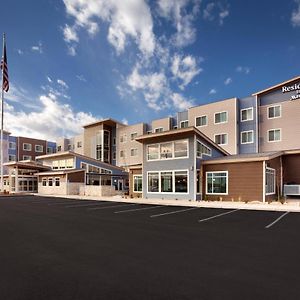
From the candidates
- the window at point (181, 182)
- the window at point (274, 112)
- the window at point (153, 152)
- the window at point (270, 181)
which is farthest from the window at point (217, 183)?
the window at point (274, 112)

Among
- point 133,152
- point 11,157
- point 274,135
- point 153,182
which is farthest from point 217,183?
point 11,157

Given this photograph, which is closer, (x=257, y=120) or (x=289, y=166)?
(x=289, y=166)

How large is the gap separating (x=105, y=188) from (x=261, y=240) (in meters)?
26.8

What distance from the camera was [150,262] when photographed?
20.2 ft

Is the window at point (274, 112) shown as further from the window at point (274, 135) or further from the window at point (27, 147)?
the window at point (27, 147)

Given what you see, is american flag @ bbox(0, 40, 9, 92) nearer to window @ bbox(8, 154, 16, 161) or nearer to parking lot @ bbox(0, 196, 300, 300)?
window @ bbox(8, 154, 16, 161)

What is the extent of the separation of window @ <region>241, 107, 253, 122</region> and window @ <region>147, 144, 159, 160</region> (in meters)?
16.2

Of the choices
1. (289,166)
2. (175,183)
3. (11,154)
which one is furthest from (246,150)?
(11,154)

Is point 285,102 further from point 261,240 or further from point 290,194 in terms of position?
point 261,240

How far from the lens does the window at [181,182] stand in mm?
23416

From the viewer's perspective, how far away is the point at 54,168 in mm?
42938

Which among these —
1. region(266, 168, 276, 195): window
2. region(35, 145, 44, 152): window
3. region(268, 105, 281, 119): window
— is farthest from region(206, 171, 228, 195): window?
region(35, 145, 44, 152): window

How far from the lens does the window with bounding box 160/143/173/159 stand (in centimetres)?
2482

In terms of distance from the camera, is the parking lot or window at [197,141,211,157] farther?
window at [197,141,211,157]
